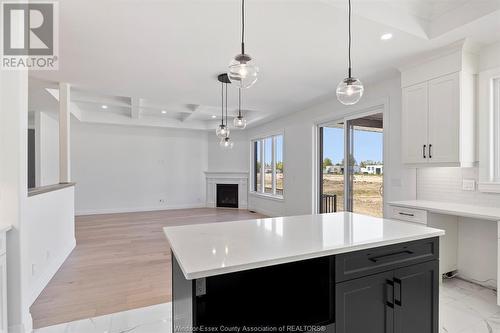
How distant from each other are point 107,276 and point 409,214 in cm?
376

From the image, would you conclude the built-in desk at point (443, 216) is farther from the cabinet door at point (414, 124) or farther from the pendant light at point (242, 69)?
the pendant light at point (242, 69)

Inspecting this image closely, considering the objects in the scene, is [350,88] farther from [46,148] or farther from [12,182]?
[46,148]

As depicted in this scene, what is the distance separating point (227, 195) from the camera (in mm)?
8820

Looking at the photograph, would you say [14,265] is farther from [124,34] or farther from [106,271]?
[124,34]

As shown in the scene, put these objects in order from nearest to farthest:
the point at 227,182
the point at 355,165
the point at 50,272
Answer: the point at 50,272 → the point at 355,165 → the point at 227,182

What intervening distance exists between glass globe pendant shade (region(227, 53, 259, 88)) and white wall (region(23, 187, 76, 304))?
82.7 inches

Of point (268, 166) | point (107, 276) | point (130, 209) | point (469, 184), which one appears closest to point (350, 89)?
point (469, 184)

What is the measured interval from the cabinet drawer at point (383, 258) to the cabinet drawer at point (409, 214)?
4.43ft

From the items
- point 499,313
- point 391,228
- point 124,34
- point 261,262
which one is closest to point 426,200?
point 499,313

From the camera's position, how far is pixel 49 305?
2621mm

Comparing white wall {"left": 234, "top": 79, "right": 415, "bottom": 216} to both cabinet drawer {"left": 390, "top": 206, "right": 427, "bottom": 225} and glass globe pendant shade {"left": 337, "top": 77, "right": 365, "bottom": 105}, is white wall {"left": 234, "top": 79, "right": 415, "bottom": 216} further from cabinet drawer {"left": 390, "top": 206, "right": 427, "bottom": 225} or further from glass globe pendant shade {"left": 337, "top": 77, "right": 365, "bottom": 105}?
glass globe pendant shade {"left": 337, "top": 77, "right": 365, "bottom": 105}

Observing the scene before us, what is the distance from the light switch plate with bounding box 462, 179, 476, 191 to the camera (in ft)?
9.78

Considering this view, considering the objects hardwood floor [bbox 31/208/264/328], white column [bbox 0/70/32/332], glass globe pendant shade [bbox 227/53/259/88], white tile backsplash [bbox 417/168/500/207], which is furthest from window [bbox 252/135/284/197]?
white column [bbox 0/70/32/332]

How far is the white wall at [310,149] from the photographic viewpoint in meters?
3.77
